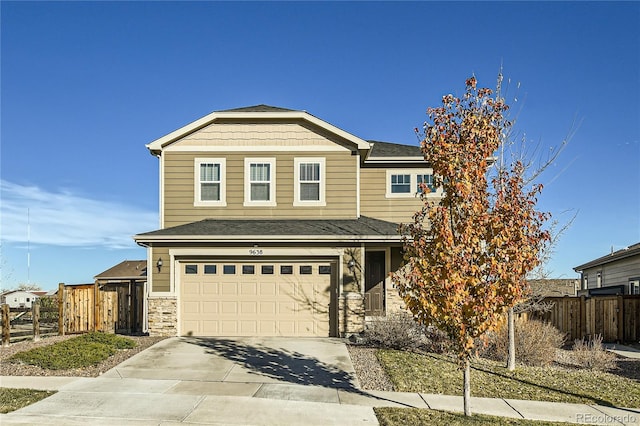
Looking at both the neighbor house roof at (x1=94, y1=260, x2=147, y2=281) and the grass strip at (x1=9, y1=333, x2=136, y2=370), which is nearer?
the grass strip at (x1=9, y1=333, x2=136, y2=370)

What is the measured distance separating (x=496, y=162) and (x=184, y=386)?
27.4 feet

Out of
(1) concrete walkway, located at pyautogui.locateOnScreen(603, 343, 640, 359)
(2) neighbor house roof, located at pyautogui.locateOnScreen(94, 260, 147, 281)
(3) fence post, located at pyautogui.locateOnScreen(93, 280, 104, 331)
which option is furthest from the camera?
(2) neighbor house roof, located at pyautogui.locateOnScreen(94, 260, 147, 281)

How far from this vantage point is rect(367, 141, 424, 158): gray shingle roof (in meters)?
18.5

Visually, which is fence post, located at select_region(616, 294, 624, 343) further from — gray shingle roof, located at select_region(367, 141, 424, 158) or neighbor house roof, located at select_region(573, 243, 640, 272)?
gray shingle roof, located at select_region(367, 141, 424, 158)

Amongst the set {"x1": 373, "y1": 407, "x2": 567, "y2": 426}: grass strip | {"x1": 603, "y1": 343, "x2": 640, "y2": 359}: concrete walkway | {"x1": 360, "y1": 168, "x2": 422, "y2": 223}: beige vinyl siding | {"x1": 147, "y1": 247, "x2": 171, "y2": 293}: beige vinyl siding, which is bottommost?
{"x1": 603, "y1": 343, "x2": 640, "y2": 359}: concrete walkway

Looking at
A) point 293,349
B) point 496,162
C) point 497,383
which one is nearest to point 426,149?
point 496,162

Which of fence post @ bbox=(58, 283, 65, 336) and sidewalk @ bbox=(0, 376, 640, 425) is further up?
fence post @ bbox=(58, 283, 65, 336)

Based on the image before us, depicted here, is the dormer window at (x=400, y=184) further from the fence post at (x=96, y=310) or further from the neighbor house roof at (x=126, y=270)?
the neighbor house roof at (x=126, y=270)

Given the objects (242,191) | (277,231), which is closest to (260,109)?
(242,191)

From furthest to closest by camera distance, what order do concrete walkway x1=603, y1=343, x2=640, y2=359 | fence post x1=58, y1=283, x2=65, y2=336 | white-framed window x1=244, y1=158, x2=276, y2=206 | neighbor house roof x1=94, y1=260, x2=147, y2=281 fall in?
neighbor house roof x1=94, y1=260, x2=147, y2=281, white-framed window x1=244, y1=158, x2=276, y2=206, fence post x1=58, y1=283, x2=65, y2=336, concrete walkway x1=603, y1=343, x2=640, y2=359

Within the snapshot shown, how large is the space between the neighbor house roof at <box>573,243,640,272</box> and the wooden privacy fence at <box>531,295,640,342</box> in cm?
426

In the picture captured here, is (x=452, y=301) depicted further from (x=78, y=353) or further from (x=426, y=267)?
(x=78, y=353)

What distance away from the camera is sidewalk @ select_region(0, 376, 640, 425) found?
7.95 meters

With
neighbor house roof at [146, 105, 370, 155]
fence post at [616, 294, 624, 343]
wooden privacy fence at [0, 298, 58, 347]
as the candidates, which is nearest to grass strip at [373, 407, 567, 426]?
neighbor house roof at [146, 105, 370, 155]
